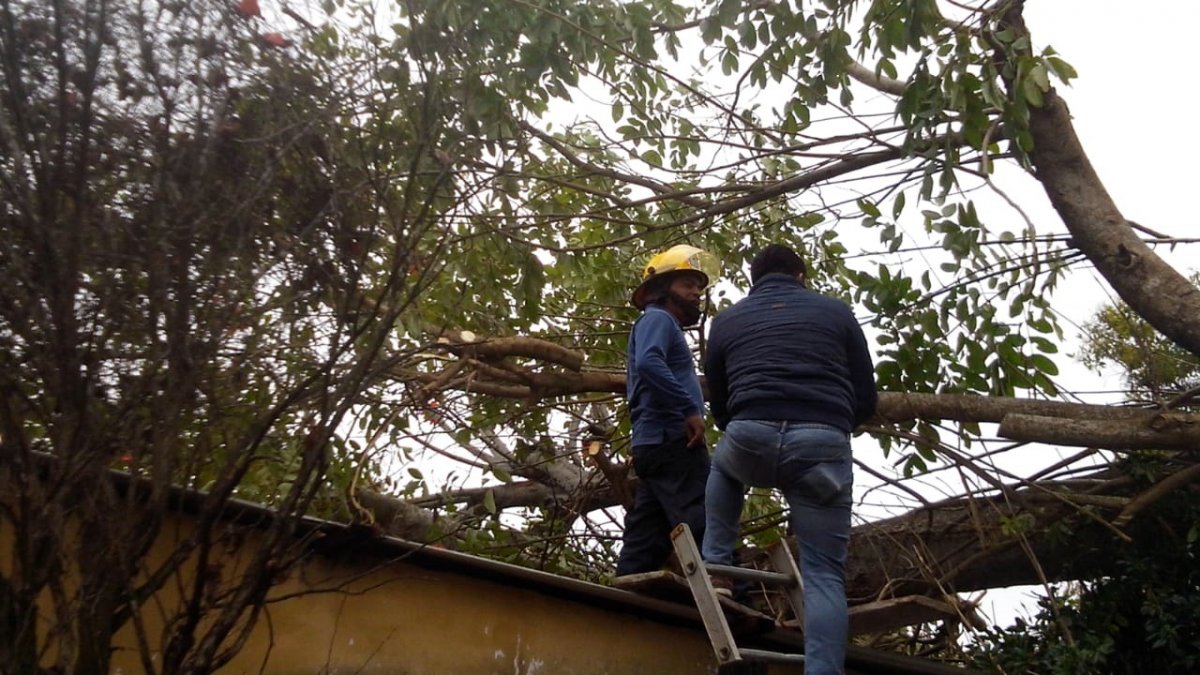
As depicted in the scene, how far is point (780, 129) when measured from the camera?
22.6 feet

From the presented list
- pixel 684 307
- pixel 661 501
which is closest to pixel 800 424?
pixel 661 501

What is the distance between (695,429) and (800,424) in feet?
2.25

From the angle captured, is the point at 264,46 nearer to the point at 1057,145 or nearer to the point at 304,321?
the point at 304,321

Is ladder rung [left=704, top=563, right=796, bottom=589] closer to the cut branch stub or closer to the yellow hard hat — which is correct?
the yellow hard hat

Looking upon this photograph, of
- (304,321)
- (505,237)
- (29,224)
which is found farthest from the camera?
(505,237)

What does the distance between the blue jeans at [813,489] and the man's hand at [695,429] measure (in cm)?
38

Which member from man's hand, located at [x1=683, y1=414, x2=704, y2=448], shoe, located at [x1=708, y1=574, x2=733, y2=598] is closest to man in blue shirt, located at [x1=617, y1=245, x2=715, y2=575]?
man's hand, located at [x1=683, y1=414, x2=704, y2=448]

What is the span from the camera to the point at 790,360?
185 inches

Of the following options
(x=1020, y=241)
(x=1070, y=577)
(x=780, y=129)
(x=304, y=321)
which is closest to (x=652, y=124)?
(x=780, y=129)

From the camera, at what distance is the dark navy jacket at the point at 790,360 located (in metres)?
4.65

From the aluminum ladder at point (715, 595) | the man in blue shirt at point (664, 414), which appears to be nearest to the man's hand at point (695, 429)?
the man in blue shirt at point (664, 414)

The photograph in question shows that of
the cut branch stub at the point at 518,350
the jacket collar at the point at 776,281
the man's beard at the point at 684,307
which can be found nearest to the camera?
the jacket collar at the point at 776,281

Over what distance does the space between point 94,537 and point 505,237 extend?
154 inches

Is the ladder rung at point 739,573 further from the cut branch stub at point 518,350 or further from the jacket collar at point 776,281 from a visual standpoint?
the cut branch stub at point 518,350
